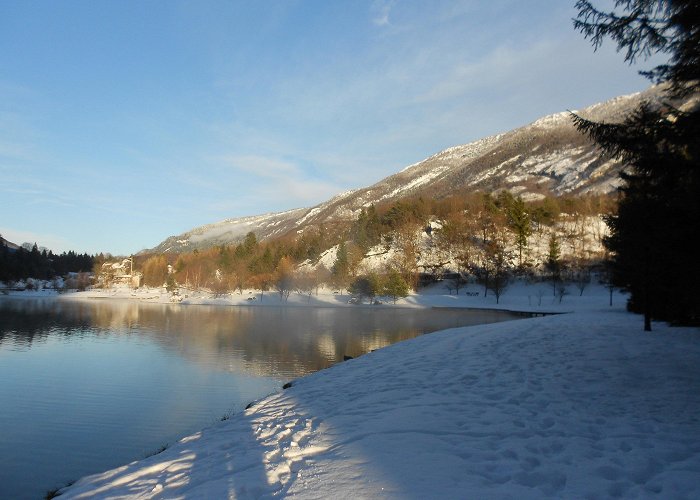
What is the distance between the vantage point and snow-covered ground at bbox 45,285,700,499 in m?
4.91

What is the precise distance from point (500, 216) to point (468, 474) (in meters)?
121

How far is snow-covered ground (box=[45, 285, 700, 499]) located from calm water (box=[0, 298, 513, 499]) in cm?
345

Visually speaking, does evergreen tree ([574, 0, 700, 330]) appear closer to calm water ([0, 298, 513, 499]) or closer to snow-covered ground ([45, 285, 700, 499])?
snow-covered ground ([45, 285, 700, 499])

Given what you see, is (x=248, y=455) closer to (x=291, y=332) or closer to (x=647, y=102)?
(x=647, y=102)

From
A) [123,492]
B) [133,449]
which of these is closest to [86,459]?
[133,449]

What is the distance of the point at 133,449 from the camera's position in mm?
11008

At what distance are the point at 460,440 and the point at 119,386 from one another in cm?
1641

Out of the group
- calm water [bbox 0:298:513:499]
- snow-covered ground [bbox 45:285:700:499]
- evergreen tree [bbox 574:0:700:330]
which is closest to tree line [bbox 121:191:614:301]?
calm water [bbox 0:298:513:499]

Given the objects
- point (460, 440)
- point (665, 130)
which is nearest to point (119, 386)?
point (460, 440)

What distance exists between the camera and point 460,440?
6098 millimetres

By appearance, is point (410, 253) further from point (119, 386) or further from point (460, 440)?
point (460, 440)

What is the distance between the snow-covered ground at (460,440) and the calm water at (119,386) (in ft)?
A: 11.3

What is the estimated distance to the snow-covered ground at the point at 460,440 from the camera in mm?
4910

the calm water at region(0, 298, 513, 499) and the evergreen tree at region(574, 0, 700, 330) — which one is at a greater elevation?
the evergreen tree at region(574, 0, 700, 330)
